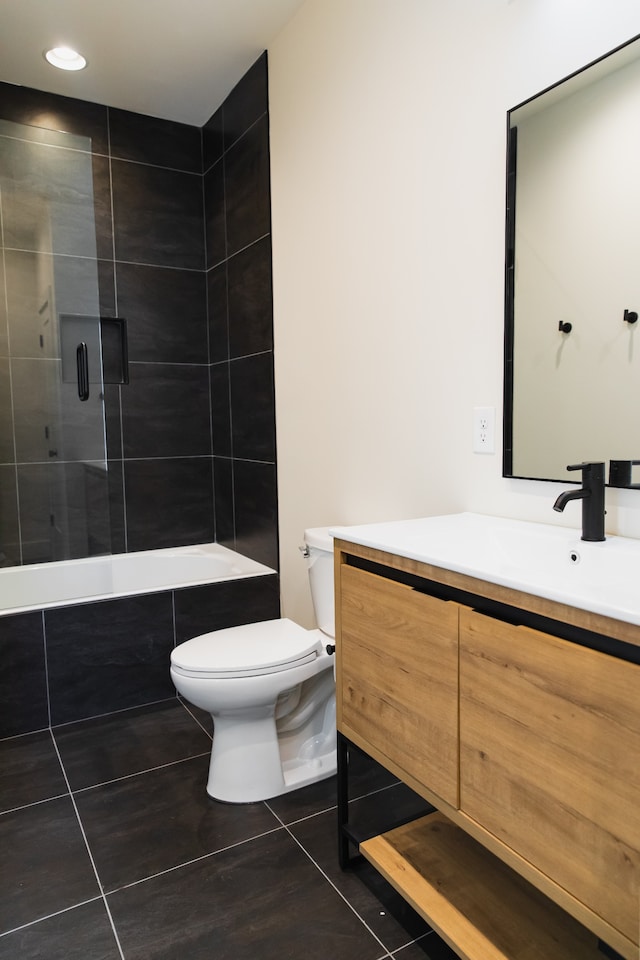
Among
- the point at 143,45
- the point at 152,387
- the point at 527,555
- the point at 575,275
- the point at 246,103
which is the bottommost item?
the point at 527,555

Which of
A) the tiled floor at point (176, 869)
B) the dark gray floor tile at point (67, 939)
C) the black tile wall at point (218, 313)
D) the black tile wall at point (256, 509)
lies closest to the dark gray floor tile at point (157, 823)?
the tiled floor at point (176, 869)

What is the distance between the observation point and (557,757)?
0.99 m

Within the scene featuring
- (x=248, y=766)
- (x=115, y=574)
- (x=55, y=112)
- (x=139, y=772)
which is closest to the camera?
(x=248, y=766)

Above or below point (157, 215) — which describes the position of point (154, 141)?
above

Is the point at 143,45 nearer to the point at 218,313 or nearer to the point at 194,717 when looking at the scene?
the point at 218,313

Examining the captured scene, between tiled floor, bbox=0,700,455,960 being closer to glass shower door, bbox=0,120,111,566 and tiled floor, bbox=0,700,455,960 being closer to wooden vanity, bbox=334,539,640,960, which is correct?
wooden vanity, bbox=334,539,640,960

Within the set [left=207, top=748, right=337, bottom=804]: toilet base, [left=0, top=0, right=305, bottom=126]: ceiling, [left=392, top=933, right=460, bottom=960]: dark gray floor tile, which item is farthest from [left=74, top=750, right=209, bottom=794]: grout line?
[left=0, top=0, right=305, bottom=126]: ceiling

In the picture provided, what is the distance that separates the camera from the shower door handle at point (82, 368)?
113 inches

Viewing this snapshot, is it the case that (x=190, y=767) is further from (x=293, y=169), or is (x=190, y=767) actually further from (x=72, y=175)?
(x=72, y=175)

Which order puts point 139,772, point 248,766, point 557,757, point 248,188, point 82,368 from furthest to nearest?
point 248,188, point 82,368, point 139,772, point 248,766, point 557,757

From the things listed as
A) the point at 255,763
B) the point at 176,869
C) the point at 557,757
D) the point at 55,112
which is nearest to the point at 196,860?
the point at 176,869

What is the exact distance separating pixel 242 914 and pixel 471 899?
54cm

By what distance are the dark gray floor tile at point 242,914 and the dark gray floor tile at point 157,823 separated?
0.07m

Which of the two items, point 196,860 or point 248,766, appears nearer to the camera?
point 196,860
